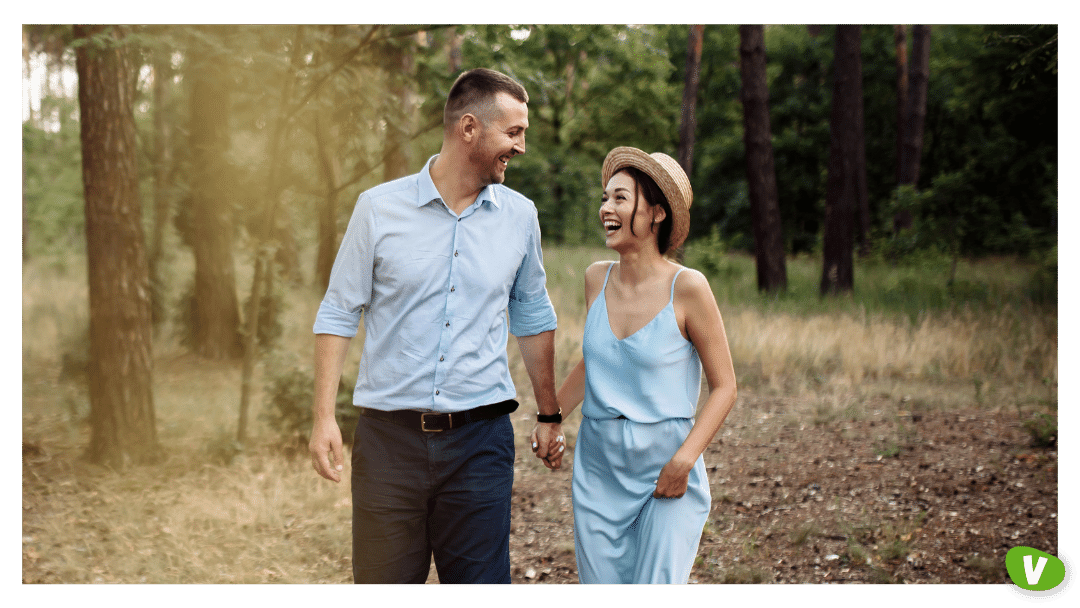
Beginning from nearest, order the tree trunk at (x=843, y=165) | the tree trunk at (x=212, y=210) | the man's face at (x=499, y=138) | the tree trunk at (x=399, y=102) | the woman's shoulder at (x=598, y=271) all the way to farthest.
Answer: the man's face at (x=499, y=138) → the woman's shoulder at (x=598, y=271) → the tree trunk at (x=212, y=210) → the tree trunk at (x=399, y=102) → the tree trunk at (x=843, y=165)

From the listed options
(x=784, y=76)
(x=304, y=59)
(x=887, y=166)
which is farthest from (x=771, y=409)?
(x=304, y=59)

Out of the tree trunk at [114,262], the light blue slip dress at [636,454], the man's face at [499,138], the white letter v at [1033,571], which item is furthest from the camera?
the tree trunk at [114,262]

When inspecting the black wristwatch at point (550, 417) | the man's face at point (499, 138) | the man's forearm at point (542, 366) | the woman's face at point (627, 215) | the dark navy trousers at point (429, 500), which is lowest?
the dark navy trousers at point (429, 500)

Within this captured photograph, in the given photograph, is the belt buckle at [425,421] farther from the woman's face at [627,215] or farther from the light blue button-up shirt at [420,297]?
the woman's face at [627,215]

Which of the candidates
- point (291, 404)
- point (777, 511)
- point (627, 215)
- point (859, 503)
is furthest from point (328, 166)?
point (859, 503)

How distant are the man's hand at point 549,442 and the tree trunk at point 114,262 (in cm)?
337

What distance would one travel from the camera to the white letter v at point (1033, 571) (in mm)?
3414

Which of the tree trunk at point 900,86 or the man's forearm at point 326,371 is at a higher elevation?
the tree trunk at point 900,86

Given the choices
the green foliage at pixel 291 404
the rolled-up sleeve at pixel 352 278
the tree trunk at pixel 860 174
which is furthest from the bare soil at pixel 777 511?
the rolled-up sleeve at pixel 352 278

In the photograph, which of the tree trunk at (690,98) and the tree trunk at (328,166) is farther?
the tree trunk at (690,98)

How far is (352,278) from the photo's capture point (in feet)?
7.78

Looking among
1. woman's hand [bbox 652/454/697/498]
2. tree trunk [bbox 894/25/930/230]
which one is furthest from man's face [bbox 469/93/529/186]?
tree trunk [bbox 894/25/930/230]

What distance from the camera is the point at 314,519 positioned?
452 centimetres

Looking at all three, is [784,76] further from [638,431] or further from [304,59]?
[638,431]
